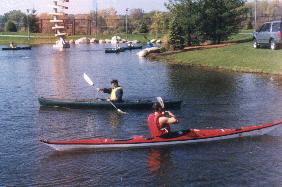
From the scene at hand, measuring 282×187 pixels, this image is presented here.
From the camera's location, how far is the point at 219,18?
54.6 m

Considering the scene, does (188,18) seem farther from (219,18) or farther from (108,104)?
(108,104)

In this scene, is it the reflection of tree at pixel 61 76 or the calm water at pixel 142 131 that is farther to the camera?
the reflection of tree at pixel 61 76

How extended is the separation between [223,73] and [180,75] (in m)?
3.28

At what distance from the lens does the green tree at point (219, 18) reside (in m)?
54.0

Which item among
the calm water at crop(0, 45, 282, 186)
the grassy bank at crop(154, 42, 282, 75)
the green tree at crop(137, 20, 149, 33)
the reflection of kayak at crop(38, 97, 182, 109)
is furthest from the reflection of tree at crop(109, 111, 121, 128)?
the green tree at crop(137, 20, 149, 33)

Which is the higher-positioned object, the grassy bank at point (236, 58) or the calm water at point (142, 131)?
the grassy bank at point (236, 58)

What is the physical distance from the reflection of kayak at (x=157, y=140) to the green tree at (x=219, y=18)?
3529 centimetres

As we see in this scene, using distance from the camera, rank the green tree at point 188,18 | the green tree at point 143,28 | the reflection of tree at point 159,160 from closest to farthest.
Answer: the reflection of tree at point 159,160 < the green tree at point 188,18 < the green tree at point 143,28

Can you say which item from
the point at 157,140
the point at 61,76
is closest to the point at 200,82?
the point at 61,76

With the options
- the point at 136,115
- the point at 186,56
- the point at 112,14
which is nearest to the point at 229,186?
the point at 136,115

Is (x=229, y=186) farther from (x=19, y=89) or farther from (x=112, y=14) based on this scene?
(x=112, y=14)

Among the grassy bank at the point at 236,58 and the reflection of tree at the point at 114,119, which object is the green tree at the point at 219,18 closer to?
the grassy bank at the point at 236,58

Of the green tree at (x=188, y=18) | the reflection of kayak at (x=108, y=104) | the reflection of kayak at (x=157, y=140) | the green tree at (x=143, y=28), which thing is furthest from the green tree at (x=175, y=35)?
the green tree at (x=143, y=28)

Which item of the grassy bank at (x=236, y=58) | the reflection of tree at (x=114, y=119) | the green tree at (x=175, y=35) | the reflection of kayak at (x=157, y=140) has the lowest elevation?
the reflection of tree at (x=114, y=119)
